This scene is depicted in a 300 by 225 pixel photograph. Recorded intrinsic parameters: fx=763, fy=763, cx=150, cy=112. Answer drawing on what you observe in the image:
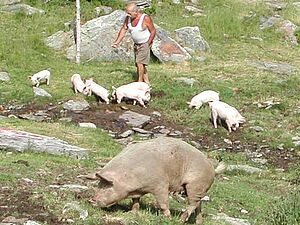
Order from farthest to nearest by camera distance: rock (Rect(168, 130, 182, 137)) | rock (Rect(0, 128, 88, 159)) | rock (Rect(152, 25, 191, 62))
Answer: rock (Rect(152, 25, 191, 62)) → rock (Rect(168, 130, 182, 137)) → rock (Rect(0, 128, 88, 159))

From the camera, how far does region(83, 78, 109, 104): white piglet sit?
1530 centimetres

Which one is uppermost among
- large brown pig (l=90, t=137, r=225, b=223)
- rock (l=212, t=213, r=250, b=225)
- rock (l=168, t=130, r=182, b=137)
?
large brown pig (l=90, t=137, r=225, b=223)

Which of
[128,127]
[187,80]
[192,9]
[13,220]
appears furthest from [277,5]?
[13,220]

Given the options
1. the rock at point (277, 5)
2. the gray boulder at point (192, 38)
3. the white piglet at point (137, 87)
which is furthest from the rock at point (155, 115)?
the rock at point (277, 5)

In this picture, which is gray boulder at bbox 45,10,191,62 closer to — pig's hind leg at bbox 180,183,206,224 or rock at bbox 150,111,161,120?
rock at bbox 150,111,161,120

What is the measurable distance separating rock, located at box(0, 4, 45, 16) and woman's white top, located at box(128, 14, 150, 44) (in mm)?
6669

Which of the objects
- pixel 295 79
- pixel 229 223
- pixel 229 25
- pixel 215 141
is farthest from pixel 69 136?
pixel 229 25

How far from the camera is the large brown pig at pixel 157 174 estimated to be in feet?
22.9

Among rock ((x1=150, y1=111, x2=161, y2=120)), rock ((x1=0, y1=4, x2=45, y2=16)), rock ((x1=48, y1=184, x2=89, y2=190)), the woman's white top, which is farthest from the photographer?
rock ((x1=0, y1=4, x2=45, y2=16))

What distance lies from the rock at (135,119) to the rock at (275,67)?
5.59 meters

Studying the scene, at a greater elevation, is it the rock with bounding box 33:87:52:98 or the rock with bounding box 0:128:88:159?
the rock with bounding box 0:128:88:159

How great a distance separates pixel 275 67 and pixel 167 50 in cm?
280

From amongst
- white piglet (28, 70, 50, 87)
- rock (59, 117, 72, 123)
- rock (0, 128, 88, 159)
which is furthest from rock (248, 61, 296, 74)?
rock (0, 128, 88, 159)

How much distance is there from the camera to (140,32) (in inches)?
648
